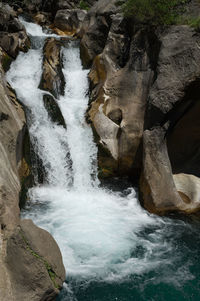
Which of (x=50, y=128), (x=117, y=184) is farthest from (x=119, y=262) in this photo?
(x=50, y=128)

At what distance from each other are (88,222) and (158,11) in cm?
701

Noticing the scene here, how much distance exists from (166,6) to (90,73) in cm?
402

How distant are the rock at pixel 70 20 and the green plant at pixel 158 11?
9480 millimetres

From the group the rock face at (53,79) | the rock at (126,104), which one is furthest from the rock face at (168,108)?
the rock face at (53,79)

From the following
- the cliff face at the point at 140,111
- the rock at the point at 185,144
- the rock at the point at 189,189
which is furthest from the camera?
the rock at the point at 185,144

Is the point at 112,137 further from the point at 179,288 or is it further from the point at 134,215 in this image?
the point at 179,288

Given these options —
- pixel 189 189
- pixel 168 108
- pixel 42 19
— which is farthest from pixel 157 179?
pixel 42 19

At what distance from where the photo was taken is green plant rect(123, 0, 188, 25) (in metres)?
8.66

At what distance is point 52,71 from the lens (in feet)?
36.5

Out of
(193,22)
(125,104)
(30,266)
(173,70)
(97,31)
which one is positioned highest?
(193,22)

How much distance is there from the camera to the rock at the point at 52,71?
10.6 meters

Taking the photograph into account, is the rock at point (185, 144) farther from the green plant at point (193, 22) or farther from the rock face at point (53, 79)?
the rock face at point (53, 79)

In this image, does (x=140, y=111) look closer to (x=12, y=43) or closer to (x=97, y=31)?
(x=97, y=31)

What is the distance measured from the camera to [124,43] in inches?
414
